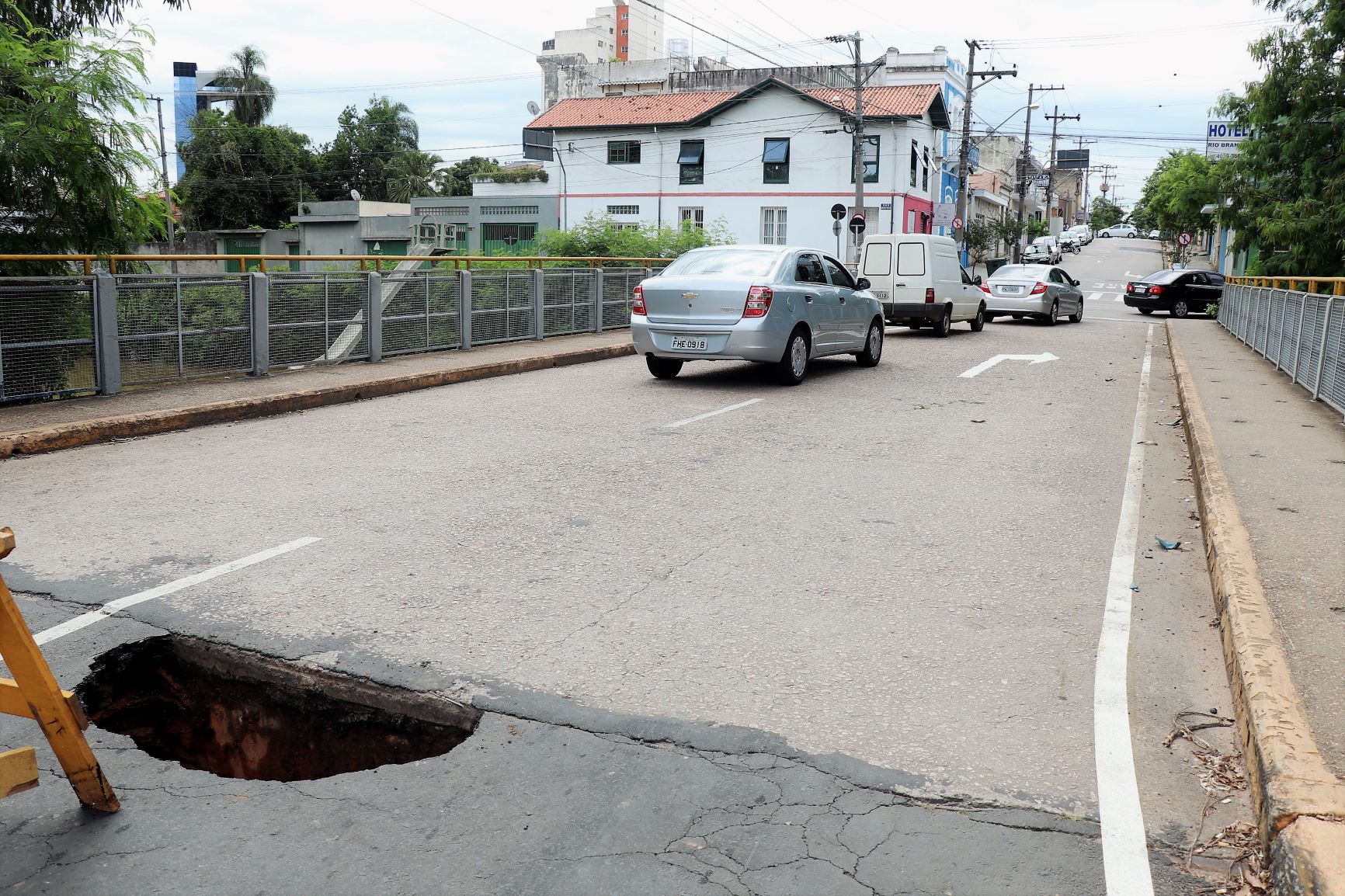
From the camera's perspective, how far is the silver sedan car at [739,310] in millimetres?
13070

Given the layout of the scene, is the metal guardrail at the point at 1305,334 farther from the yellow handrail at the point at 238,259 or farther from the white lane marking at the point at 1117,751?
the yellow handrail at the point at 238,259

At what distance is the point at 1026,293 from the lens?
2830 cm

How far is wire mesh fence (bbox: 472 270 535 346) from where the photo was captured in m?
17.8

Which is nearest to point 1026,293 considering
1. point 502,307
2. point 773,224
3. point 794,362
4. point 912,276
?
point 912,276

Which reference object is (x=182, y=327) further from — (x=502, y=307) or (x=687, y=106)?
(x=687, y=106)

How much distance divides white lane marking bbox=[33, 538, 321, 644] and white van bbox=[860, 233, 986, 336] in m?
17.7

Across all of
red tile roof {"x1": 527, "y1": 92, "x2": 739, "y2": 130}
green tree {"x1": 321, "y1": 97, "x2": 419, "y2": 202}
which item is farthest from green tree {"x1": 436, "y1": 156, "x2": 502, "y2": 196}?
red tile roof {"x1": 527, "y1": 92, "x2": 739, "y2": 130}

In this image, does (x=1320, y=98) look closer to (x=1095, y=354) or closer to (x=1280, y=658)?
(x=1095, y=354)

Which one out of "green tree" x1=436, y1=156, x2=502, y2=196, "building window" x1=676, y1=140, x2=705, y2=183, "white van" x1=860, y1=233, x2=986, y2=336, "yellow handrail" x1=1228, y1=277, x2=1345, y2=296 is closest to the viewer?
"yellow handrail" x1=1228, y1=277, x2=1345, y2=296

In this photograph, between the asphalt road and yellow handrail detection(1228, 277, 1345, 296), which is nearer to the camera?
the asphalt road

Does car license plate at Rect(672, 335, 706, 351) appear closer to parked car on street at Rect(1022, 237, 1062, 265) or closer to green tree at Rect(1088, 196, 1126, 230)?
parked car on street at Rect(1022, 237, 1062, 265)

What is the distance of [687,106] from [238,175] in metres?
39.9

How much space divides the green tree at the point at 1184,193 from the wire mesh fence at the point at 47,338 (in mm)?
29316

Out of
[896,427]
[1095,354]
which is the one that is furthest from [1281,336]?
[896,427]
